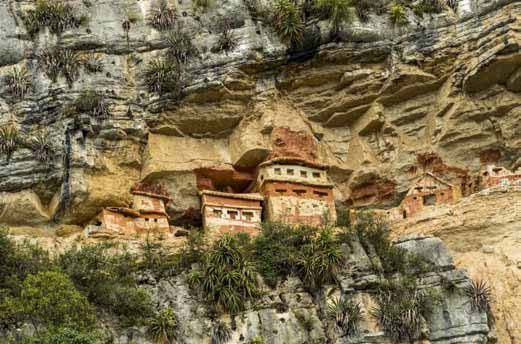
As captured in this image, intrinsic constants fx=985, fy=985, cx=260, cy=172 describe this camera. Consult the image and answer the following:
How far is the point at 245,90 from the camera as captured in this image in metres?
42.1

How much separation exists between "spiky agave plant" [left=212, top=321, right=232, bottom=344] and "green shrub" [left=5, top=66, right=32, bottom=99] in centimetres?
1500

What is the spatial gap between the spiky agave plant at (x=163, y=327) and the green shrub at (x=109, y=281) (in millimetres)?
446

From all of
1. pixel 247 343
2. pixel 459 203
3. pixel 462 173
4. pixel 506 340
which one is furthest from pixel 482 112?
pixel 247 343

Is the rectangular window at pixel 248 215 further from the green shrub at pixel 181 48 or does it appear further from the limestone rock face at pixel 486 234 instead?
the green shrub at pixel 181 48

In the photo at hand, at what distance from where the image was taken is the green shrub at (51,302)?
2872cm

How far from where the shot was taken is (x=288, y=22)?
42.4 m

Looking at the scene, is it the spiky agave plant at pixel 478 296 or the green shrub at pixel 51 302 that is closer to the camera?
the green shrub at pixel 51 302

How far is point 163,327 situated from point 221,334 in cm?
187

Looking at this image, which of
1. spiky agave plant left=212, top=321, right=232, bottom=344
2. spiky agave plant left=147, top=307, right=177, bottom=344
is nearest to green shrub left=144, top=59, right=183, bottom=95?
spiky agave plant left=147, top=307, right=177, bottom=344

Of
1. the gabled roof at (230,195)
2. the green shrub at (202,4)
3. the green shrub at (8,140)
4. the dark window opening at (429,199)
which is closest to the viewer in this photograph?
the green shrub at (8,140)

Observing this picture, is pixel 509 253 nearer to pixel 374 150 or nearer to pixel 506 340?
pixel 506 340

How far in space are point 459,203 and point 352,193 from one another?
6.60m

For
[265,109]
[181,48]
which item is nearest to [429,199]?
[265,109]

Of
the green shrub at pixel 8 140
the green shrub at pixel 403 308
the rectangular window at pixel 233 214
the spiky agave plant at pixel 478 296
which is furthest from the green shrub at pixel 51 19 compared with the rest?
the spiky agave plant at pixel 478 296
